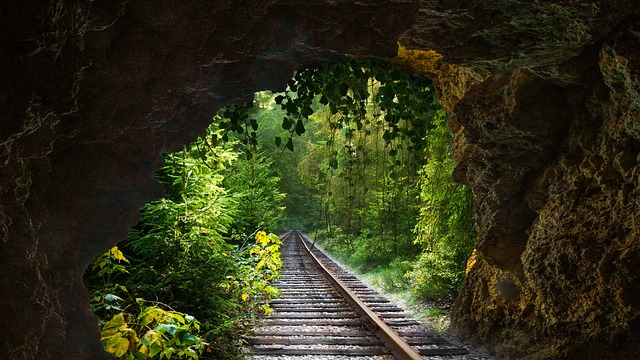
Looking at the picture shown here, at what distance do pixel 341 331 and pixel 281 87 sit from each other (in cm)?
414

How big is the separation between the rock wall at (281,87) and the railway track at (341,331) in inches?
44.0

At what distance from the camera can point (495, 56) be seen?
12.2 feet

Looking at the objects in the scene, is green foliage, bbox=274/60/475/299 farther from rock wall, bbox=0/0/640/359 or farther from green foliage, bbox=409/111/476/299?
rock wall, bbox=0/0/640/359

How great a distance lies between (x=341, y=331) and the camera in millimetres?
6418

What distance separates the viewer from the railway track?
5449 mm

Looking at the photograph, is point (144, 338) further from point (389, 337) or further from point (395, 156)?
point (395, 156)

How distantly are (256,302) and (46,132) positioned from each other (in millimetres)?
5693

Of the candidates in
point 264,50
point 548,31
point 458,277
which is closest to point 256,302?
point 458,277

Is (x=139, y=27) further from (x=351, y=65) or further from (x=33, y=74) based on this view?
(x=351, y=65)

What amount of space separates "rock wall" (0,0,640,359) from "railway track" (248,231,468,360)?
112cm

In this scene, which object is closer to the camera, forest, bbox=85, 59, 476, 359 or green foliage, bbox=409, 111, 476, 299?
forest, bbox=85, 59, 476, 359

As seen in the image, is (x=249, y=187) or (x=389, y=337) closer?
(x=389, y=337)

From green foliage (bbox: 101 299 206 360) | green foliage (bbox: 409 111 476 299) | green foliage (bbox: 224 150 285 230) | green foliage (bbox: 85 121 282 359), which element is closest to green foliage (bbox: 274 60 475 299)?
green foliage (bbox: 409 111 476 299)

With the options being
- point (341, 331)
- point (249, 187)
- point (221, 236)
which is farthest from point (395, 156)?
point (221, 236)
